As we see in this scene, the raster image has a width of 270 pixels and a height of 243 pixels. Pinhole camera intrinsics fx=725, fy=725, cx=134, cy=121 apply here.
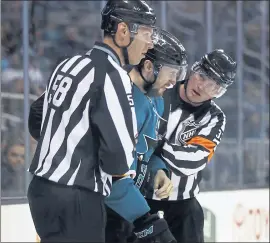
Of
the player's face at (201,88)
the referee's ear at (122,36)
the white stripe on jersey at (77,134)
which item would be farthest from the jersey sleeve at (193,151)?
the white stripe on jersey at (77,134)

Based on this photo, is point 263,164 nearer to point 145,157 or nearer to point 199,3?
point 199,3

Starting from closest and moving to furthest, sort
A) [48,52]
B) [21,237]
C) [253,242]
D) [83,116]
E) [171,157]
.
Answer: [83,116]
[171,157]
[21,237]
[48,52]
[253,242]

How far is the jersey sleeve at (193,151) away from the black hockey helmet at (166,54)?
0.90ft

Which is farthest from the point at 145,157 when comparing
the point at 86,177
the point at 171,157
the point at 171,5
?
the point at 171,5

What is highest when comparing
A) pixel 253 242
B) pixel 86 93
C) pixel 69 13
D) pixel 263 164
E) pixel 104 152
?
pixel 69 13

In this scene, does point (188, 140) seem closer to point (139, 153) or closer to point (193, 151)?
point (193, 151)

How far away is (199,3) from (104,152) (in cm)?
265

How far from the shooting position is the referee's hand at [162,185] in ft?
7.62

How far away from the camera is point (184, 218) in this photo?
2.75m

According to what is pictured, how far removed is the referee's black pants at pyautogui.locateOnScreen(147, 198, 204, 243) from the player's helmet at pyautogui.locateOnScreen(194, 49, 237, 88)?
477mm

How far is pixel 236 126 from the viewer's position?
4.34 m

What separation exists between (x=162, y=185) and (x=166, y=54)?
1.42 ft

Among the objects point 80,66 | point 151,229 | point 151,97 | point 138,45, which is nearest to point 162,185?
point 151,97

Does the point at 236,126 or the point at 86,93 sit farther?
the point at 236,126
